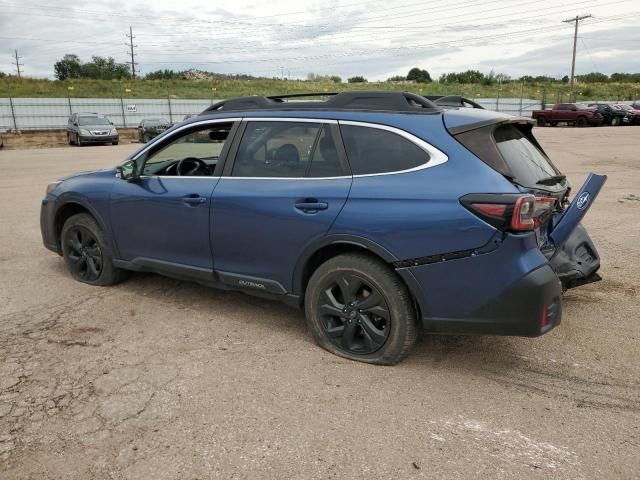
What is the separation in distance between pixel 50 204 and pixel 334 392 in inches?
142

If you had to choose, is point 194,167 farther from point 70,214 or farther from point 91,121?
point 91,121

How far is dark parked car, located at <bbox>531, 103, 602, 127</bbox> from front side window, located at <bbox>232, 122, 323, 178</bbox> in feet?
123

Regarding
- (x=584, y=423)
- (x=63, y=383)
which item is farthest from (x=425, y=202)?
(x=63, y=383)

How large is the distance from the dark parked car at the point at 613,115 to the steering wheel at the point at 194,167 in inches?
1511

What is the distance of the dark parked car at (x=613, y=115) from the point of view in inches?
1467

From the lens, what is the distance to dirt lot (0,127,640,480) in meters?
2.74

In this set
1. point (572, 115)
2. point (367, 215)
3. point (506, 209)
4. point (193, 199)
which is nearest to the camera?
point (506, 209)

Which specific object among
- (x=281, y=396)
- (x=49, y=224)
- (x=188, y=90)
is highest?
(x=188, y=90)

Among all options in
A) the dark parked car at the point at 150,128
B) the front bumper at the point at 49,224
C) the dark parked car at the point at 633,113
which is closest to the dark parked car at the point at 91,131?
the dark parked car at the point at 150,128

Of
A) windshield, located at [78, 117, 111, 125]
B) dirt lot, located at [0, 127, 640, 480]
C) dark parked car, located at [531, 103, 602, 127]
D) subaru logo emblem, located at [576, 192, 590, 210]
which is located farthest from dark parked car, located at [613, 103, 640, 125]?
subaru logo emblem, located at [576, 192, 590, 210]

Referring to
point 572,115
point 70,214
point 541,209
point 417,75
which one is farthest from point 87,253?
point 417,75

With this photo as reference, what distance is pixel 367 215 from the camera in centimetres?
351

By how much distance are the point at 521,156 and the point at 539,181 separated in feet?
0.65

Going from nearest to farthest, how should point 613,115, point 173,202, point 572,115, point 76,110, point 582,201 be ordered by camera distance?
point 582,201 < point 173,202 < point 76,110 < point 613,115 < point 572,115
